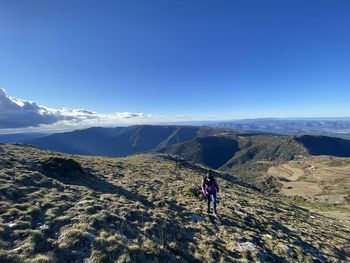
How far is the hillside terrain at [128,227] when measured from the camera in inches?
476

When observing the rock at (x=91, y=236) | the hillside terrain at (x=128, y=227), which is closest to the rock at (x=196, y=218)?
the hillside terrain at (x=128, y=227)

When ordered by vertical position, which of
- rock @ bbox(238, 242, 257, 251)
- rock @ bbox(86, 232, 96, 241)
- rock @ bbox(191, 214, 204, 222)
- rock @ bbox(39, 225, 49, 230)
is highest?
rock @ bbox(39, 225, 49, 230)

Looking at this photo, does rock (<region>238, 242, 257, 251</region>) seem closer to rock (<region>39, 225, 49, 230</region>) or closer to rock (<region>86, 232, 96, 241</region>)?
rock (<region>86, 232, 96, 241</region>)

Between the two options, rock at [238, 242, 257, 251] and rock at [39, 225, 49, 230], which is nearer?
rock at [39, 225, 49, 230]

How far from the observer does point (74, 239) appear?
12.5 m

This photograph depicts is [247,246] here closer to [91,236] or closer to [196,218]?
[196,218]

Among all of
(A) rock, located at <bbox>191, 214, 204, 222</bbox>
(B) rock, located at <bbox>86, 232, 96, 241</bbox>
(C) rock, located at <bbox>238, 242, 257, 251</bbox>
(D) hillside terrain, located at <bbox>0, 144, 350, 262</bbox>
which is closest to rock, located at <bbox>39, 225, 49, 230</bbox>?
(D) hillside terrain, located at <bbox>0, 144, 350, 262</bbox>

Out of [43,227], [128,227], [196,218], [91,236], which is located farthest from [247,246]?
[43,227]

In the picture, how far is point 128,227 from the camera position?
15.0 metres

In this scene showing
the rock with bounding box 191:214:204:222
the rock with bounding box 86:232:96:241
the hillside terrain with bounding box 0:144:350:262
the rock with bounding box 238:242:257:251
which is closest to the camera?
the hillside terrain with bounding box 0:144:350:262

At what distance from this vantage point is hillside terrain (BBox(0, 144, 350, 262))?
12.1 meters

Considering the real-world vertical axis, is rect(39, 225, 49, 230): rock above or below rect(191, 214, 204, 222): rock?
above

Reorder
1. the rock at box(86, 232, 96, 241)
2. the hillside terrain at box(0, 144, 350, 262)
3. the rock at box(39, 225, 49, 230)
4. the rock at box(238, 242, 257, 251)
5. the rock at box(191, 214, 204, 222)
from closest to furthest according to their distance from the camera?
the hillside terrain at box(0, 144, 350, 262)
the rock at box(86, 232, 96, 241)
the rock at box(39, 225, 49, 230)
the rock at box(238, 242, 257, 251)
the rock at box(191, 214, 204, 222)

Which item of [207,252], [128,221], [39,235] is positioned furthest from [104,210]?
[207,252]
